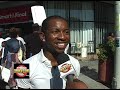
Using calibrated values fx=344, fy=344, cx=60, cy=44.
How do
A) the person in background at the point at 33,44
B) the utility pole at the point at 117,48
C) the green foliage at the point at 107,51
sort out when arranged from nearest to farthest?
the person in background at the point at 33,44 → the utility pole at the point at 117,48 → the green foliage at the point at 107,51

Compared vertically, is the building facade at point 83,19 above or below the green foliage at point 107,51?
above

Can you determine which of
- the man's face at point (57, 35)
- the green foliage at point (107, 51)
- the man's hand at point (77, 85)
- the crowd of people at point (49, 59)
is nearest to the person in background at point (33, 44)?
the green foliage at point (107, 51)

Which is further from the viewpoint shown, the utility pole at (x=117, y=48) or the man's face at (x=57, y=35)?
the utility pole at (x=117, y=48)

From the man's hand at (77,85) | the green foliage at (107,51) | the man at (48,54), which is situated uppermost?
the man at (48,54)

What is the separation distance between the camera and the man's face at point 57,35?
8.32 ft

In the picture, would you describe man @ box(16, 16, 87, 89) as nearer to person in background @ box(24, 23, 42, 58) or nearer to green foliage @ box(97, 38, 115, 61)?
person in background @ box(24, 23, 42, 58)

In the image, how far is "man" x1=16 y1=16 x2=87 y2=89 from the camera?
2.55 m

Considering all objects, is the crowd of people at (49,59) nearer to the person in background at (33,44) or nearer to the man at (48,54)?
the man at (48,54)

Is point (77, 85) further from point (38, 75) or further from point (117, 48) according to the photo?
point (117, 48)

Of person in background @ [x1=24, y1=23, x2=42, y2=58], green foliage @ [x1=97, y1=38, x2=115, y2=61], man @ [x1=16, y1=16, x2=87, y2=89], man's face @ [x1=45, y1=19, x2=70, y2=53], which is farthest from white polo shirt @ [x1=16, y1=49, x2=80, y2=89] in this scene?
green foliage @ [x1=97, y1=38, x2=115, y2=61]

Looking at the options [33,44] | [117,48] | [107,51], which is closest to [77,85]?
[33,44]

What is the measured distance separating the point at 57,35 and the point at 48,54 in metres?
0.23

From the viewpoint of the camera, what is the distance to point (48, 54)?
2.71m

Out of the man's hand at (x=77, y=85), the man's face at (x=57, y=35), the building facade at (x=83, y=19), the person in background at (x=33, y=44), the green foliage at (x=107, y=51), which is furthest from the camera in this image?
the building facade at (x=83, y=19)
